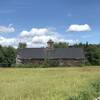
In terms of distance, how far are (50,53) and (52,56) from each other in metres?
1.74

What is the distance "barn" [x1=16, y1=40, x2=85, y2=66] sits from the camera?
96000 millimetres

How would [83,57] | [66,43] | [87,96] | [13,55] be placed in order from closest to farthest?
[87,96], [83,57], [13,55], [66,43]

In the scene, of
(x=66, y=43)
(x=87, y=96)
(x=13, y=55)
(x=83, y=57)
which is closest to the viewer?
(x=87, y=96)

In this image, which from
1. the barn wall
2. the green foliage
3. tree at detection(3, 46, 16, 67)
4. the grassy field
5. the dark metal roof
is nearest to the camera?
the grassy field

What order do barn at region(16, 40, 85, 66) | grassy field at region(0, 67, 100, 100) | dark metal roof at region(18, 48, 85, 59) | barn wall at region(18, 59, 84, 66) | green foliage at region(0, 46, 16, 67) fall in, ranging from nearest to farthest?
grassy field at region(0, 67, 100, 100)
barn wall at region(18, 59, 84, 66)
barn at region(16, 40, 85, 66)
dark metal roof at region(18, 48, 85, 59)
green foliage at region(0, 46, 16, 67)

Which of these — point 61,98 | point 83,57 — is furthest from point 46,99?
point 83,57

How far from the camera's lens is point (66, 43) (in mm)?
148500

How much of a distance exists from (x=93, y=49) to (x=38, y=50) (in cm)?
1808

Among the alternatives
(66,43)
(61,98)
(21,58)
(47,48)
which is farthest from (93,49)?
(61,98)

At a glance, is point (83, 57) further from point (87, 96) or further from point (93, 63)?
point (87, 96)

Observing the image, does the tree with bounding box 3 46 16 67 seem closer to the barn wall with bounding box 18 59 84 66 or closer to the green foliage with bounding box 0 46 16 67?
the green foliage with bounding box 0 46 16 67

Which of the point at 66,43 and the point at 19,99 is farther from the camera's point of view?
the point at 66,43

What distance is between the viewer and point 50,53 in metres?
98.3

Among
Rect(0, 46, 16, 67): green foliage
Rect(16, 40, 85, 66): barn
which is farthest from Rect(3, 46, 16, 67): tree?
Rect(16, 40, 85, 66): barn
